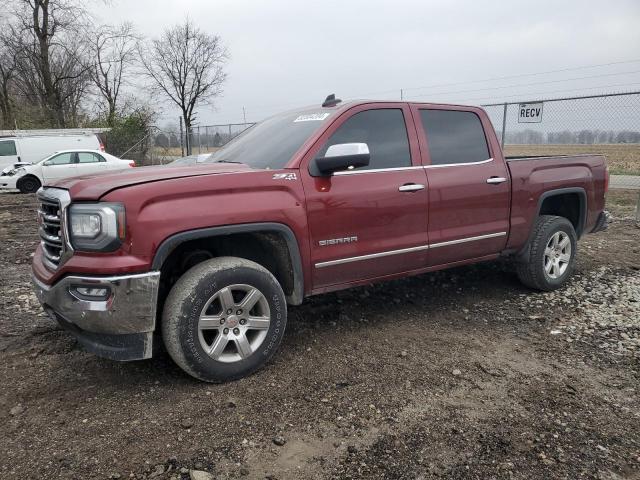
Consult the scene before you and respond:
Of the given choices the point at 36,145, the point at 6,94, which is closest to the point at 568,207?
the point at 36,145

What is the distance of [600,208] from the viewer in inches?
210

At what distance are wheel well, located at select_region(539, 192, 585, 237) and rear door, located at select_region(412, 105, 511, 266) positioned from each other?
1036 millimetres

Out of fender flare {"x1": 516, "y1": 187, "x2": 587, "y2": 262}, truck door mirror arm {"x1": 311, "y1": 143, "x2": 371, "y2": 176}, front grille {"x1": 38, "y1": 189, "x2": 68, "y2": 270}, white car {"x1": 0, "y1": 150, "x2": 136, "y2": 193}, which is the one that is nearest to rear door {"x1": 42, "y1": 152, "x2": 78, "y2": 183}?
white car {"x1": 0, "y1": 150, "x2": 136, "y2": 193}

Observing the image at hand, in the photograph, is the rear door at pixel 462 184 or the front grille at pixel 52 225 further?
the rear door at pixel 462 184

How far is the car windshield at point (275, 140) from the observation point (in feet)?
11.8

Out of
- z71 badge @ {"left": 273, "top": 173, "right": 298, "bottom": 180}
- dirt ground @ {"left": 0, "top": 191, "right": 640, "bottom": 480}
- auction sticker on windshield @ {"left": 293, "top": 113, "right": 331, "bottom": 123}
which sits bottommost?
dirt ground @ {"left": 0, "top": 191, "right": 640, "bottom": 480}

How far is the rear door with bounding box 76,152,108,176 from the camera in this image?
16875 millimetres

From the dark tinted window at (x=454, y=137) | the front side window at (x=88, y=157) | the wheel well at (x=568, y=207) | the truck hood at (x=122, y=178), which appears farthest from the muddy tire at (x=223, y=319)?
the front side window at (x=88, y=157)

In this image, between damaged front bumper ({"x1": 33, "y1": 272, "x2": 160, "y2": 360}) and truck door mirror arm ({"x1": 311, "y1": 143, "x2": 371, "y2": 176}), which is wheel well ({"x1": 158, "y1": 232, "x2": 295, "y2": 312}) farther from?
truck door mirror arm ({"x1": 311, "y1": 143, "x2": 371, "y2": 176})

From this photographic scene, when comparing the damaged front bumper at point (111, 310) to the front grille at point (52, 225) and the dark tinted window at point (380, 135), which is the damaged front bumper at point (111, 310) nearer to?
the front grille at point (52, 225)

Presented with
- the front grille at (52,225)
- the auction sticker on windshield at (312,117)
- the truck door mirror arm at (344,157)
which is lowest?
the front grille at (52,225)

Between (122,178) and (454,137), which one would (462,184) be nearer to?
(454,137)

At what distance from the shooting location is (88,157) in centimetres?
1700

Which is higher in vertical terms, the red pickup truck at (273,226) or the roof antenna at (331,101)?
the roof antenna at (331,101)
